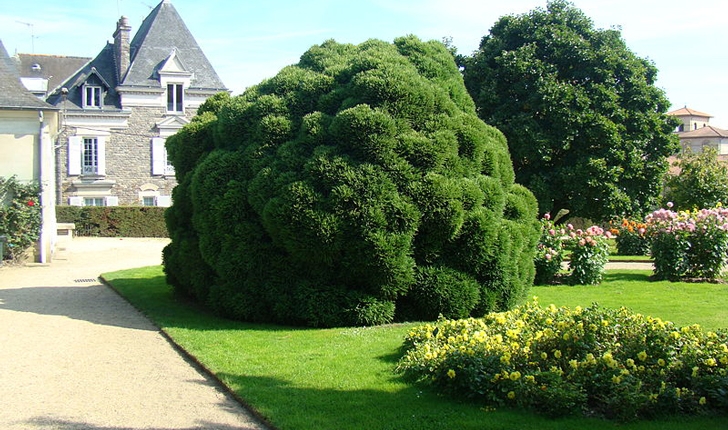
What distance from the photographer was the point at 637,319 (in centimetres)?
664

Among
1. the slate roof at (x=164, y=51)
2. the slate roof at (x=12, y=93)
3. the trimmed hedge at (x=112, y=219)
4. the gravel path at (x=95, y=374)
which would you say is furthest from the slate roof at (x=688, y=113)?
the gravel path at (x=95, y=374)

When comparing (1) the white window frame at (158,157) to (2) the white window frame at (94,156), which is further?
(1) the white window frame at (158,157)

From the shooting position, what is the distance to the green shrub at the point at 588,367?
17.3 feet

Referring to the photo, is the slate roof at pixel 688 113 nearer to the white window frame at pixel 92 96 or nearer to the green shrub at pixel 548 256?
the white window frame at pixel 92 96

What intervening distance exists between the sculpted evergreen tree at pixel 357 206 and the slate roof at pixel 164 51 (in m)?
30.2

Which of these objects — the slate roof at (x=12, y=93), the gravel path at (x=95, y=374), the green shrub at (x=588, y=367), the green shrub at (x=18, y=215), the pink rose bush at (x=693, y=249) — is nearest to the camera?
the green shrub at (x=588, y=367)

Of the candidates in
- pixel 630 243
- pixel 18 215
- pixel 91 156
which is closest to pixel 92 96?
pixel 91 156

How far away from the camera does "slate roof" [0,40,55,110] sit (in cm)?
1720

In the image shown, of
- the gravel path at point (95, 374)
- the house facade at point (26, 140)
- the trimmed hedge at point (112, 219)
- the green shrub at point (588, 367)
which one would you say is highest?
the house facade at point (26, 140)

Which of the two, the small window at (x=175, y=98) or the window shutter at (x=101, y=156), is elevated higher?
the small window at (x=175, y=98)

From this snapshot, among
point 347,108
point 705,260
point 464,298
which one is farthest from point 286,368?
point 705,260

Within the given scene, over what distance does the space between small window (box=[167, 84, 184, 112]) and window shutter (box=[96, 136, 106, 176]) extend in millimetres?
3911

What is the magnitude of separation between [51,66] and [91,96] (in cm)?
549

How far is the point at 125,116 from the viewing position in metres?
37.5
